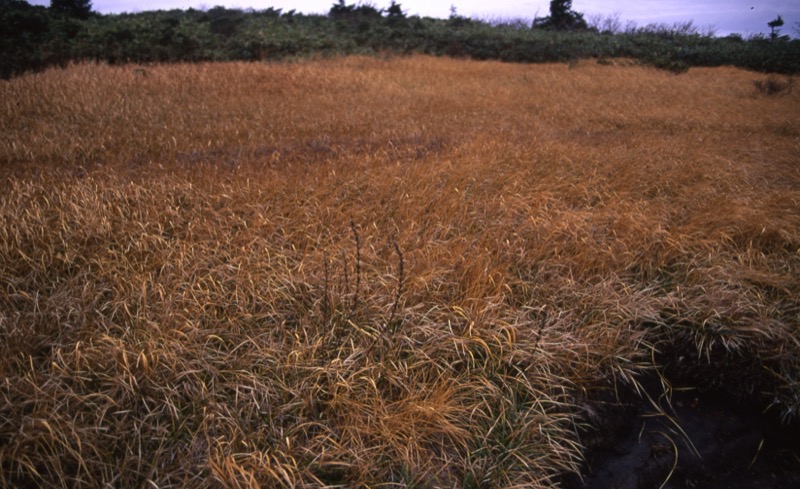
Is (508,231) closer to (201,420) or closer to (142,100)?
(201,420)

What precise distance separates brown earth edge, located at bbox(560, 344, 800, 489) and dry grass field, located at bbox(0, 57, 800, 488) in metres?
0.04

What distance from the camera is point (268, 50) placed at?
1343cm

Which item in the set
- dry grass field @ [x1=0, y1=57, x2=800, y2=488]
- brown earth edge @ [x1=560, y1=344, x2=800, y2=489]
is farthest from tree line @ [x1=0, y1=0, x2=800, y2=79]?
brown earth edge @ [x1=560, y1=344, x2=800, y2=489]

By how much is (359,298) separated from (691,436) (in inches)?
77.1

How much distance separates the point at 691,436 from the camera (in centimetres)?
244

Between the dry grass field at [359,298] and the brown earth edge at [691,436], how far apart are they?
0.04 meters

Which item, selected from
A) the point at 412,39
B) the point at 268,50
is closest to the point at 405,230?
the point at 268,50

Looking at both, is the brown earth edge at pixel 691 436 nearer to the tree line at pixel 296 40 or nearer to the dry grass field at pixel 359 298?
the dry grass field at pixel 359 298

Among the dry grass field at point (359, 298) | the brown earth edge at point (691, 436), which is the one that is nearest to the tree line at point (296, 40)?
the dry grass field at point (359, 298)

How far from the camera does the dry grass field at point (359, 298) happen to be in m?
1.99

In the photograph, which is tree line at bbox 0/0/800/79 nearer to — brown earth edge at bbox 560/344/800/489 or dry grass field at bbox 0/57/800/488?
dry grass field at bbox 0/57/800/488

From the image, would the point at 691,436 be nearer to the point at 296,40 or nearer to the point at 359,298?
the point at 359,298

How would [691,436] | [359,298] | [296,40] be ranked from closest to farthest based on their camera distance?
[691,436] < [359,298] < [296,40]

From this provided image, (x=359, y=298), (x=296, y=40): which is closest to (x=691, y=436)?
(x=359, y=298)
